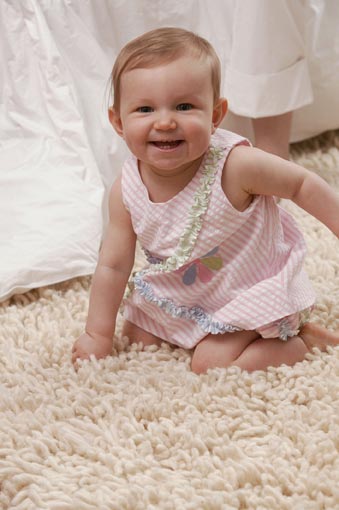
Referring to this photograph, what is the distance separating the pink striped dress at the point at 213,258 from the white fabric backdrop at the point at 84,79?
294 millimetres

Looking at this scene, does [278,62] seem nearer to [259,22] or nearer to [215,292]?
[259,22]

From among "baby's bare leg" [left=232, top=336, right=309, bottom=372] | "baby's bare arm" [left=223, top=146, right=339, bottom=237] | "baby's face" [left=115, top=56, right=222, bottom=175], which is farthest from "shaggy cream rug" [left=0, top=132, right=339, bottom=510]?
"baby's face" [left=115, top=56, right=222, bottom=175]

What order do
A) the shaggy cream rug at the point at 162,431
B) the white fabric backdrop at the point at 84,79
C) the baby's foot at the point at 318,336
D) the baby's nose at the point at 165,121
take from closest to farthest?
the shaggy cream rug at the point at 162,431
the baby's nose at the point at 165,121
the baby's foot at the point at 318,336
the white fabric backdrop at the point at 84,79

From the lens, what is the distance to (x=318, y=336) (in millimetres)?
1124

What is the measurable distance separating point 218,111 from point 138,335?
13.4 inches

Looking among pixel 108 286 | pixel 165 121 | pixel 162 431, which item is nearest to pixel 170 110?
pixel 165 121

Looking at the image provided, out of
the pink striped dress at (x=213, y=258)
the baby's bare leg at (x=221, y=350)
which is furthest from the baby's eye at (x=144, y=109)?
the baby's bare leg at (x=221, y=350)

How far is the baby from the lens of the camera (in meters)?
1.03

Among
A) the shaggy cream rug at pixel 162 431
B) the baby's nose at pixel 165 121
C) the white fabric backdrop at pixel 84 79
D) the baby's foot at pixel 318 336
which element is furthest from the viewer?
the white fabric backdrop at pixel 84 79

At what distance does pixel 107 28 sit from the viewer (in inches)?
63.0

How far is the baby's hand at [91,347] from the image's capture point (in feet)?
3.76

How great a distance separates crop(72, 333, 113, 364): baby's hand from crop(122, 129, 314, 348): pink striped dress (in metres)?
0.07

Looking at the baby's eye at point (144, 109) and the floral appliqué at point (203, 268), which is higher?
the baby's eye at point (144, 109)

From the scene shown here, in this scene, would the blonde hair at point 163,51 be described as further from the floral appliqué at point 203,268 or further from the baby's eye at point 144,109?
the floral appliqué at point 203,268
